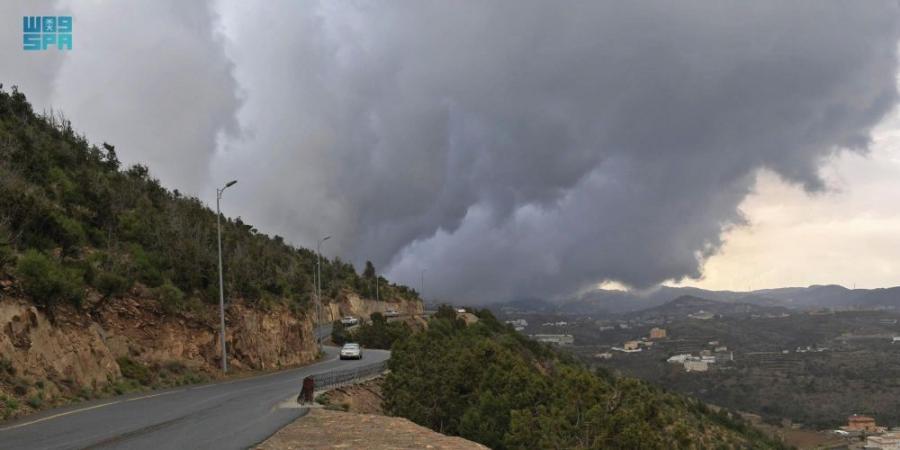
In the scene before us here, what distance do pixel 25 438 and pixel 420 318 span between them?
3080 inches

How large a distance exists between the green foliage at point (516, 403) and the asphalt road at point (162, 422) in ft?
27.9

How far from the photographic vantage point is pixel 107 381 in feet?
76.8

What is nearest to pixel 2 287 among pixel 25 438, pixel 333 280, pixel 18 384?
pixel 18 384

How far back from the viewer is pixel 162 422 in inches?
612

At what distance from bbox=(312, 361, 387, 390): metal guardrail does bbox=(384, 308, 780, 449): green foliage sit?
154cm

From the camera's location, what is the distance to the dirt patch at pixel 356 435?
42.8 feet

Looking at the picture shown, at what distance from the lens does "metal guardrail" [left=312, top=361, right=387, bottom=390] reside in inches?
1057

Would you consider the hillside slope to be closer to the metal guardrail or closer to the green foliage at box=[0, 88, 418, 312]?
the green foliage at box=[0, 88, 418, 312]

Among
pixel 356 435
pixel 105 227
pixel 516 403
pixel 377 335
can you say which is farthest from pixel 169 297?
pixel 377 335

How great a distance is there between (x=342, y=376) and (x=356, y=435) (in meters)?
15.4

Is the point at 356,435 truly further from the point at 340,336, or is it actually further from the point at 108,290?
the point at 340,336

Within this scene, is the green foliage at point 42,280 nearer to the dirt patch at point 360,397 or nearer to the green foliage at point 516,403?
the dirt patch at point 360,397

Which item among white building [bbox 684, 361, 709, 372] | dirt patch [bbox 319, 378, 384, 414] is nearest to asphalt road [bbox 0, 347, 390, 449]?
dirt patch [bbox 319, 378, 384, 414]

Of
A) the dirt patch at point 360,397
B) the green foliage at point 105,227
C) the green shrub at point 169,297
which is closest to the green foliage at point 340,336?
the green foliage at point 105,227
